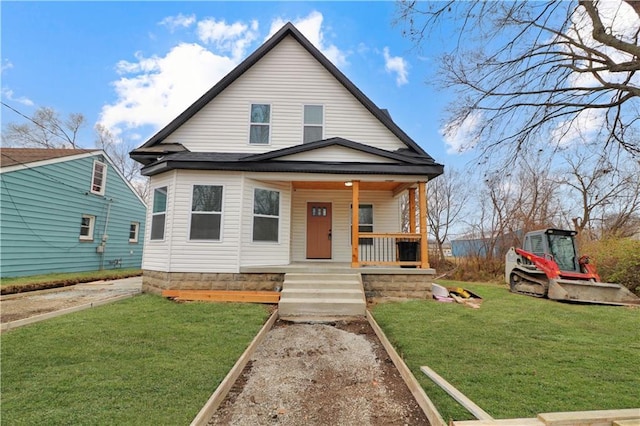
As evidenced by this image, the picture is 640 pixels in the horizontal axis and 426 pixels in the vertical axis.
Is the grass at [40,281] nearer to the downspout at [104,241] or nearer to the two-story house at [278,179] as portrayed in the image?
the downspout at [104,241]

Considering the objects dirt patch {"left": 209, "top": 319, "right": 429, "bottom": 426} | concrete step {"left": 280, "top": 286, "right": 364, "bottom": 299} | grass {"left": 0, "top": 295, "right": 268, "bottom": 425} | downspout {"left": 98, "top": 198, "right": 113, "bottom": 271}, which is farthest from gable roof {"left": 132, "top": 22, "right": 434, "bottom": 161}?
downspout {"left": 98, "top": 198, "right": 113, "bottom": 271}

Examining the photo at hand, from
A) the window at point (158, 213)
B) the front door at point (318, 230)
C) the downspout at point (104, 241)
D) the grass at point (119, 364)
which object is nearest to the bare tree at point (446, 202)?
the front door at point (318, 230)

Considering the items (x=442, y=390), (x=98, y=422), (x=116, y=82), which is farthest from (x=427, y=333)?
(x=116, y=82)

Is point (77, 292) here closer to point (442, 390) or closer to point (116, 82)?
point (442, 390)

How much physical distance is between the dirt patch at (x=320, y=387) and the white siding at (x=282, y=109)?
20.6ft

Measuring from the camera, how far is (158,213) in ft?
27.7

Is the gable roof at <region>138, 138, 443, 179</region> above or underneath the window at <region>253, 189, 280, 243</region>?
above

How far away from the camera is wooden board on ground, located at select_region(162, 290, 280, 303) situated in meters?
7.10

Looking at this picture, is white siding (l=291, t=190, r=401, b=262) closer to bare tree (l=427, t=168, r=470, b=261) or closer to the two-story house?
the two-story house

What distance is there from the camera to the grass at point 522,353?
9.05 feet

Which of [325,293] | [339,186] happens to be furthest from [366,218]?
[325,293]

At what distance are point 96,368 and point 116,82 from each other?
21.2 m

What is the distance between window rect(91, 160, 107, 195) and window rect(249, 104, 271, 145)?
8969 mm

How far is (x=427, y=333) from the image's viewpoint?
4805mm
